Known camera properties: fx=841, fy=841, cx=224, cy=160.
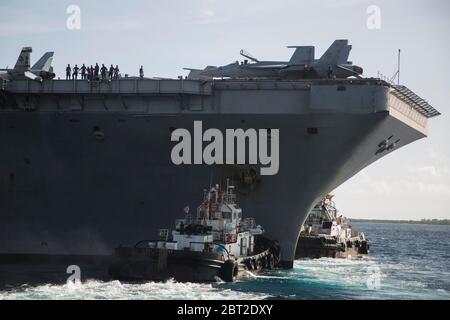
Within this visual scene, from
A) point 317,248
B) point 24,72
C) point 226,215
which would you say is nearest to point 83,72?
point 24,72

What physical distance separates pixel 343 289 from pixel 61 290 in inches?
382

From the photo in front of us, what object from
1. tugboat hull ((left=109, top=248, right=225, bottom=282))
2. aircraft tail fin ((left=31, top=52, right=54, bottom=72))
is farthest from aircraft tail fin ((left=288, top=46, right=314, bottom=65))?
aircraft tail fin ((left=31, top=52, right=54, bottom=72))

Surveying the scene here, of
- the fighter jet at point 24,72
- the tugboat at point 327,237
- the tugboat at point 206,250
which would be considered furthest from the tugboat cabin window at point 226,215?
the tugboat at point 327,237

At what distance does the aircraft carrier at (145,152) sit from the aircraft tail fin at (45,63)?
262 inches

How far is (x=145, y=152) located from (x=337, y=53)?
8693 millimetres

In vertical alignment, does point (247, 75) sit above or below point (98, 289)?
above

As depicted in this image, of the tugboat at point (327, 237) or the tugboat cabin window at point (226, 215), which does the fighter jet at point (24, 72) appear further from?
the tugboat at point (327, 237)

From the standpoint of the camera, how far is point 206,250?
2883cm

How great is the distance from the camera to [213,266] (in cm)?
2744

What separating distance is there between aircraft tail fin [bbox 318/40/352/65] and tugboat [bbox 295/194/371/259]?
14818 millimetres

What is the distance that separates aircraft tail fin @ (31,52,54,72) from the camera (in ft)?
126
